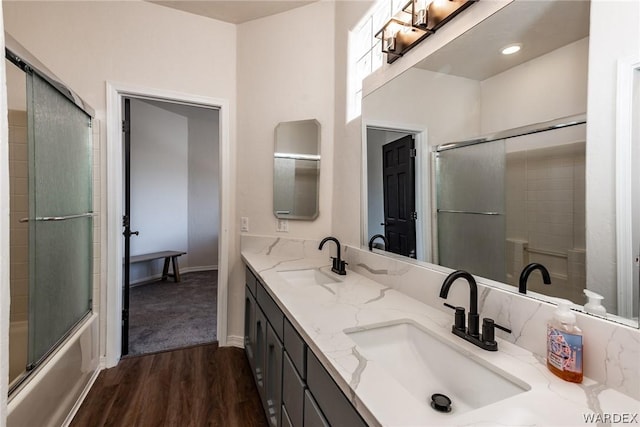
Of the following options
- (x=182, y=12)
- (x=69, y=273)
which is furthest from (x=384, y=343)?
(x=182, y=12)

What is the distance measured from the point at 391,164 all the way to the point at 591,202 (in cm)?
89

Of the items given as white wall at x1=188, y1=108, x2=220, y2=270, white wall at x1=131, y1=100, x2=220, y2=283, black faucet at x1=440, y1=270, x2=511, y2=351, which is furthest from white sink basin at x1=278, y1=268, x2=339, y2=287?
white wall at x1=188, y1=108, x2=220, y2=270

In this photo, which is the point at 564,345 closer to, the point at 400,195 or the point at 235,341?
the point at 400,195

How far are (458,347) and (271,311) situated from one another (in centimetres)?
86

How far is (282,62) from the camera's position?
2.29m

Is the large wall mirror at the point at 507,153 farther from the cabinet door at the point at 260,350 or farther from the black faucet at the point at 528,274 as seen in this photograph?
the cabinet door at the point at 260,350

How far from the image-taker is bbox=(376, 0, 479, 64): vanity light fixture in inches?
45.1

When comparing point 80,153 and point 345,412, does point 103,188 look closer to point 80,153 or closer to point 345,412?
point 80,153

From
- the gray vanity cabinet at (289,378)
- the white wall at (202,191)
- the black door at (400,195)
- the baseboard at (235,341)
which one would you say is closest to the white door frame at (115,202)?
the baseboard at (235,341)

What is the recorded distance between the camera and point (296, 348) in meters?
1.01

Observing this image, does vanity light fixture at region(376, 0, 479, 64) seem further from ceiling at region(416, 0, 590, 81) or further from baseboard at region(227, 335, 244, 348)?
baseboard at region(227, 335, 244, 348)

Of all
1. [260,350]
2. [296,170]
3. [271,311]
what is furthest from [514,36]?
[260,350]

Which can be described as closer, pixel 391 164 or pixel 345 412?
pixel 345 412

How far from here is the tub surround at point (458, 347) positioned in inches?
21.9
